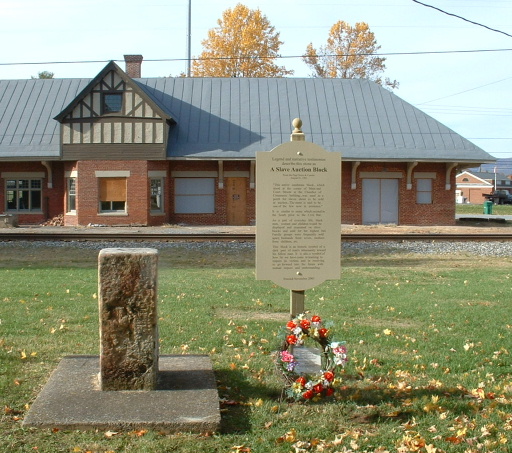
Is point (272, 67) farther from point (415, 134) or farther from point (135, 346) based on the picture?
point (135, 346)

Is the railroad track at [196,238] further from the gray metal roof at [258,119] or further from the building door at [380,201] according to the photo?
the building door at [380,201]

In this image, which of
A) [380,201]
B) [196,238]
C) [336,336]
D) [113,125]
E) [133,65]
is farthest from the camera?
[133,65]

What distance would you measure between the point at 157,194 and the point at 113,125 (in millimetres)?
3476

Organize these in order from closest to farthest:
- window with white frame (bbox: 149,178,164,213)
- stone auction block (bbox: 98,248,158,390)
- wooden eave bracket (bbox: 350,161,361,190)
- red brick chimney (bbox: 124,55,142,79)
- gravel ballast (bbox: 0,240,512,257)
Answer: stone auction block (bbox: 98,248,158,390), gravel ballast (bbox: 0,240,512,257), window with white frame (bbox: 149,178,164,213), wooden eave bracket (bbox: 350,161,361,190), red brick chimney (bbox: 124,55,142,79)

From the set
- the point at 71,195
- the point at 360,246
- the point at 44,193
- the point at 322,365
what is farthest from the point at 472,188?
the point at 322,365

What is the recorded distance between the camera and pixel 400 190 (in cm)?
3328

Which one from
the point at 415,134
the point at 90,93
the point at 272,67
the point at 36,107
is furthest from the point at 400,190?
the point at 272,67

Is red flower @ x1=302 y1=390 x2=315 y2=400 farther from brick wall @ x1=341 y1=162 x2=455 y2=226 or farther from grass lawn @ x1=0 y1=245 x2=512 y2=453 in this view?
brick wall @ x1=341 y1=162 x2=455 y2=226

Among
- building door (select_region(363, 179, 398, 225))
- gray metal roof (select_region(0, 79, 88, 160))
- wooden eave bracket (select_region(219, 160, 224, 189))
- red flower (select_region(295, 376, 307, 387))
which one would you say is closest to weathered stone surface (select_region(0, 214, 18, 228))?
gray metal roof (select_region(0, 79, 88, 160))

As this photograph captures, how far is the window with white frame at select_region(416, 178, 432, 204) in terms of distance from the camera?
33562mm

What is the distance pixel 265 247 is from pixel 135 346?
1516 mm

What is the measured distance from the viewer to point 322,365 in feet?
21.4

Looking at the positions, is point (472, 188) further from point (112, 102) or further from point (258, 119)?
point (112, 102)

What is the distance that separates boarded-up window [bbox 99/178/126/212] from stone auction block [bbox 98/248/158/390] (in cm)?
2574
